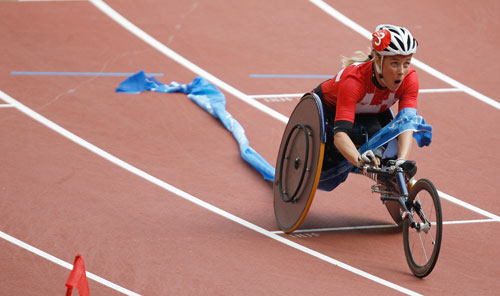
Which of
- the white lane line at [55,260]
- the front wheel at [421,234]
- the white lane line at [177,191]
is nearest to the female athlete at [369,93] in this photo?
the front wheel at [421,234]

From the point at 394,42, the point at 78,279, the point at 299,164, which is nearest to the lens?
the point at 78,279

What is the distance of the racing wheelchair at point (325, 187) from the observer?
19.6ft

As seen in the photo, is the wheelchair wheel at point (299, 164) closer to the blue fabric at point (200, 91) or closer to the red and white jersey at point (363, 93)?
the red and white jersey at point (363, 93)

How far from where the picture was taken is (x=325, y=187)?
708 centimetres

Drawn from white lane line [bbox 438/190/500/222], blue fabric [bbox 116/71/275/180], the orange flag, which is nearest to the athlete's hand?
white lane line [bbox 438/190/500/222]

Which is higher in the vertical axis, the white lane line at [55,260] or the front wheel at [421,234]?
the front wheel at [421,234]

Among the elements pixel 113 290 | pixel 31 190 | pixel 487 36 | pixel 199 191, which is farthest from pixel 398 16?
pixel 113 290

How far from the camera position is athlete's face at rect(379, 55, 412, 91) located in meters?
6.14

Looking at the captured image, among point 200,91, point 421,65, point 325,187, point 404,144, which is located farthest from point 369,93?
point 421,65

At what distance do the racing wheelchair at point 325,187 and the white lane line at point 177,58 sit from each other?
7.77 feet

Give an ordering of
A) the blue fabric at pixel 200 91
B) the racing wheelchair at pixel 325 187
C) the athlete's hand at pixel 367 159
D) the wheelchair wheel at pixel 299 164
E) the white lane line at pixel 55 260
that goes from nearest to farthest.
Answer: the white lane line at pixel 55 260
the racing wheelchair at pixel 325 187
the athlete's hand at pixel 367 159
the wheelchair wheel at pixel 299 164
the blue fabric at pixel 200 91

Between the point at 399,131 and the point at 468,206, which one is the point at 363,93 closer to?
the point at 399,131

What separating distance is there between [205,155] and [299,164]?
1.88 m

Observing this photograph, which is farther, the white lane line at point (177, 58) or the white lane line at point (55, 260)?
the white lane line at point (177, 58)
